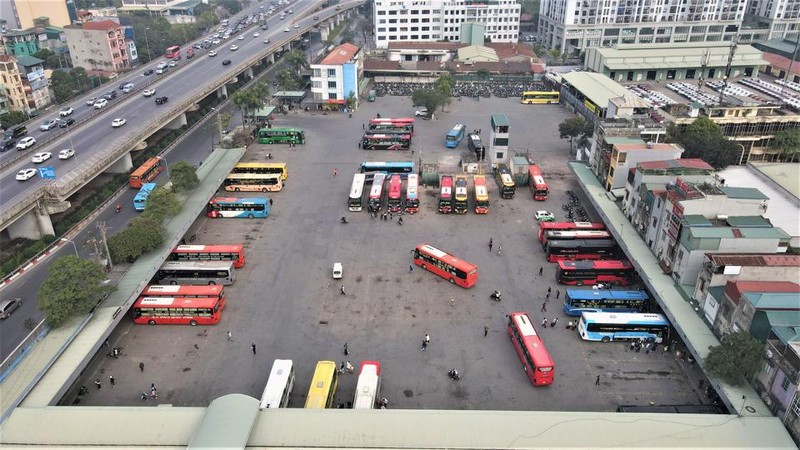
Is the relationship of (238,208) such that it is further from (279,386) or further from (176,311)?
(279,386)

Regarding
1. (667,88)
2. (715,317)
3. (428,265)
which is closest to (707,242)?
(715,317)

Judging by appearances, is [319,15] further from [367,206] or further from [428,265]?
[428,265]

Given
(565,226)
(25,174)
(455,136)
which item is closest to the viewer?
A: (565,226)

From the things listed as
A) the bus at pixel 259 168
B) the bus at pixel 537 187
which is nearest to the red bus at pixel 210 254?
the bus at pixel 259 168

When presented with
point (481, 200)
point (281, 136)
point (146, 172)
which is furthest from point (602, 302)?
point (146, 172)

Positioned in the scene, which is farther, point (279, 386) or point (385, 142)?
point (385, 142)
